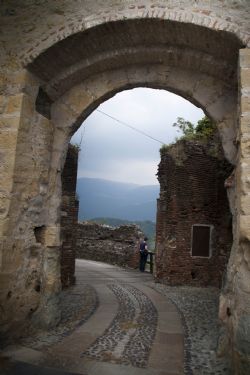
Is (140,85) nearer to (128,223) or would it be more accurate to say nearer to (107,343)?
(107,343)

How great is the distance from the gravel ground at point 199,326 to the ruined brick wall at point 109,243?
533 cm

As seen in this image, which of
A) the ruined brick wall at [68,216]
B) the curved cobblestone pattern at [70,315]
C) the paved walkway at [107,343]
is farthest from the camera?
the ruined brick wall at [68,216]

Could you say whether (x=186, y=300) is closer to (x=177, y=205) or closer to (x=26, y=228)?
(x=177, y=205)

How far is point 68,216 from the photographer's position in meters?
8.50

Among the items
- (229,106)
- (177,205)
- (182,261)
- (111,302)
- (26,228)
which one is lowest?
(111,302)

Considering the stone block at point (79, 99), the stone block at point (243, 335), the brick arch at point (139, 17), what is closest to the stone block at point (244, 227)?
the stone block at point (243, 335)

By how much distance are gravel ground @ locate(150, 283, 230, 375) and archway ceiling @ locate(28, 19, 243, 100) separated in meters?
3.30

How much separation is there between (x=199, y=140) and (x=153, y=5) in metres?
6.61

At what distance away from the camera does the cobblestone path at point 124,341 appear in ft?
11.4

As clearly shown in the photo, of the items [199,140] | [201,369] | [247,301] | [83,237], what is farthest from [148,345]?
[83,237]

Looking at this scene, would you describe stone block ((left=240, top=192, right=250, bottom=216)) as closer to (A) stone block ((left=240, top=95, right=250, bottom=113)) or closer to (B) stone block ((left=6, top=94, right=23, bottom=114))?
(A) stone block ((left=240, top=95, right=250, bottom=113))

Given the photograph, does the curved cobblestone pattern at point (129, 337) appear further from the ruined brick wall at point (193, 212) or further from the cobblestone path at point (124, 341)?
the ruined brick wall at point (193, 212)

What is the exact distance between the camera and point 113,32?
421 cm

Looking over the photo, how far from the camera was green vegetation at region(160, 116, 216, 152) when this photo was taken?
10.3m
